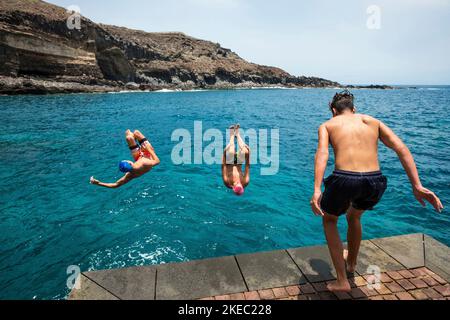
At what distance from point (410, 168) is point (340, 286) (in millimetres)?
2134

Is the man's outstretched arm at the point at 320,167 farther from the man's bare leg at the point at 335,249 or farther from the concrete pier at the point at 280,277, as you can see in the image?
the concrete pier at the point at 280,277

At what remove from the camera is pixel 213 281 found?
15.9 feet

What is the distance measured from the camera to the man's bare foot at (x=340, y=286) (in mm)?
4285

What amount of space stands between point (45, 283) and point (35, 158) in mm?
11810

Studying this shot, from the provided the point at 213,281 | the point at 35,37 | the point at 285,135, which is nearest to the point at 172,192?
the point at 213,281

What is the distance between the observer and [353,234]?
4.47m

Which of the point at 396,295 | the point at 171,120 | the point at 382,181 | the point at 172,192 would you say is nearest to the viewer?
the point at 382,181

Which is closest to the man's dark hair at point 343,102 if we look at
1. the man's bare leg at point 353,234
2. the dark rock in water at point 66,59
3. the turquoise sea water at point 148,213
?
the man's bare leg at point 353,234

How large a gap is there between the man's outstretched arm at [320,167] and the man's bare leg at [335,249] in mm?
583

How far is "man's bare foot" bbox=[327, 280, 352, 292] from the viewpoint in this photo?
4.29 metres

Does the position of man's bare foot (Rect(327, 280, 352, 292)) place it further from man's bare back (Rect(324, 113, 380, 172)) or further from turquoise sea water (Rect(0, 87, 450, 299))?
turquoise sea water (Rect(0, 87, 450, 299))

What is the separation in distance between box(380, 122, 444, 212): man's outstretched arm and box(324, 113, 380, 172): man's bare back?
15 cm

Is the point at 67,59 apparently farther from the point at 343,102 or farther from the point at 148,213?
the point at 343,102
